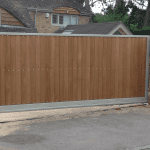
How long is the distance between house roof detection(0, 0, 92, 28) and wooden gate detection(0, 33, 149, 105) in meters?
21.7

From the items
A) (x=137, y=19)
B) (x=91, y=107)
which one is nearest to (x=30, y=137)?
(x=91, y=107)

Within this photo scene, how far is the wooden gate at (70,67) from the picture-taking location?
26.2ft

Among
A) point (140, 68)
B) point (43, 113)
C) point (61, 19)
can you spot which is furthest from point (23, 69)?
point (61, 19)

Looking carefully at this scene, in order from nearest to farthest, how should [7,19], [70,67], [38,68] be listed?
[38,68], [70,67], [7,19]

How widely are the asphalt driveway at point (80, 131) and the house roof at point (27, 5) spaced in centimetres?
2280

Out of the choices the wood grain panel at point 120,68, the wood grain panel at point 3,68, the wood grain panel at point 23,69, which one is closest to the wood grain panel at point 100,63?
the wood grain panel at point 120,68

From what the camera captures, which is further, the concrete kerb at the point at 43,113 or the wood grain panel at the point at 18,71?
the wood grain panel at the point at 18,71

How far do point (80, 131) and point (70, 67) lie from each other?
8.08ft

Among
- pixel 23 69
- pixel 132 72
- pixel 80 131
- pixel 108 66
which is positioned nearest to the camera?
pixel 80 131

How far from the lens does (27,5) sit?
108 ft

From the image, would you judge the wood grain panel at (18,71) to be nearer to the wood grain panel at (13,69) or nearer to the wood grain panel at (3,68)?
the wood grain panel at (13,69)

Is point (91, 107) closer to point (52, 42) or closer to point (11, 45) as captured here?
point (52, 42)

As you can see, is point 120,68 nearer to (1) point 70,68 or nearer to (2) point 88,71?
(2) point 88,71

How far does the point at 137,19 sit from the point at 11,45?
120 feet
